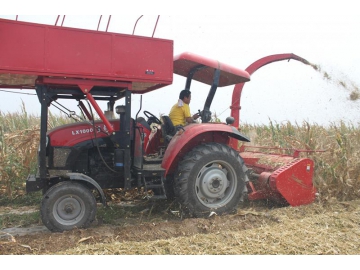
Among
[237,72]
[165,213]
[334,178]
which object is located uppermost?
[237,72]

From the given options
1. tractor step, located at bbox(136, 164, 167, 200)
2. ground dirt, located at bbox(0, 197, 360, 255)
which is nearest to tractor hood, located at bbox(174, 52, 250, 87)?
tractor step, located at bbox(136, 164, 167, 200)

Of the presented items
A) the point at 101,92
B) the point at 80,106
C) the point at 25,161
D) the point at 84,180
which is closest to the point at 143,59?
the point at 101,92

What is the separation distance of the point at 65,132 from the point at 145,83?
4.02 ft

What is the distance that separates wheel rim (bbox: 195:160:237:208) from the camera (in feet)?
15.6

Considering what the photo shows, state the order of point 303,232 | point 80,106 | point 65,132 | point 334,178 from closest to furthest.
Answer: point 303,232 → point 65,132 → point 80,106 → point 334,178

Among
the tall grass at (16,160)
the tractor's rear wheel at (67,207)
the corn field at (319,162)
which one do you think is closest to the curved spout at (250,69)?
the corn field at (319,162)

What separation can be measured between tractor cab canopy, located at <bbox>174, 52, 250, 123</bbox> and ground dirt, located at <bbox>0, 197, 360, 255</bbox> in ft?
5.49

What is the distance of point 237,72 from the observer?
16.5ft

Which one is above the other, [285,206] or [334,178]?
[334,178]

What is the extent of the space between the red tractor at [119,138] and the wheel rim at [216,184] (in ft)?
0.05

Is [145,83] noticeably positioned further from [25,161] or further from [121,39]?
[25,161]

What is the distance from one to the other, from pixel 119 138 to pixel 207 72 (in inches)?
70.8

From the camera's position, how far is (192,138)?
189 inches

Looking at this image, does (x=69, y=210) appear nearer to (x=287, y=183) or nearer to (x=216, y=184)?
(x=216, y=184)
